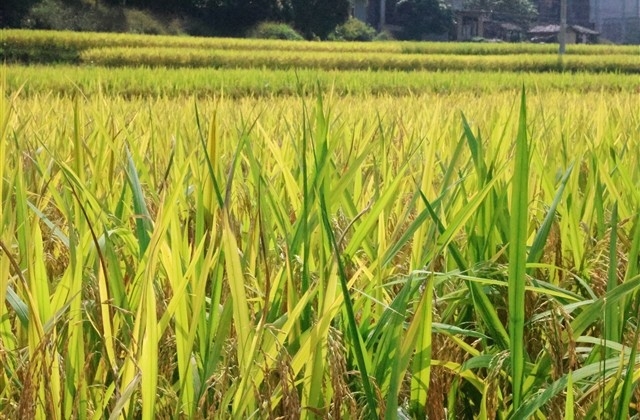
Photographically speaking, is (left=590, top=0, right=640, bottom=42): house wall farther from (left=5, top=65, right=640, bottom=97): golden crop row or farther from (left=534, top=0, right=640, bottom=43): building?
(left=5, top=65, right=640, bottom=97): golden crop row

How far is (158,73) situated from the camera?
8.30m

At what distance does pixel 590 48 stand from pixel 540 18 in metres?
32.0

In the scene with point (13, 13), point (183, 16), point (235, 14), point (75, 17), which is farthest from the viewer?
point (235, 14)

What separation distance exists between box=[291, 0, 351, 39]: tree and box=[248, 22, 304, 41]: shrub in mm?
1751

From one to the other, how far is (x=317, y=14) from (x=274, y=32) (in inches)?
128

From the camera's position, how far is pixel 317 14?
105ft

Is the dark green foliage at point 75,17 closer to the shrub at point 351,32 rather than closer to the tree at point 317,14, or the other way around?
the tree at point 317,14

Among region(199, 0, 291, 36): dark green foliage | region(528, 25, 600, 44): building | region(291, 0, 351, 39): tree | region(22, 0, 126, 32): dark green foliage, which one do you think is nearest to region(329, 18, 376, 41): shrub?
region(291, 0, 351, 39): tree

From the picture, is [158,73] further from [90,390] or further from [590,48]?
[590,48]

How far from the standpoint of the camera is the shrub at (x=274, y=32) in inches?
1151

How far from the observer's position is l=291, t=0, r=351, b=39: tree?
31688 mm

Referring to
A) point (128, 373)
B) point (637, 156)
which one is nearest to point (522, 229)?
point (128, 373)

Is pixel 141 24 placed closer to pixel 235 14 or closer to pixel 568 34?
pixel 235 14

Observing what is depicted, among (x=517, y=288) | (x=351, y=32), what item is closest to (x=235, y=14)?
(x=351, y=32)
